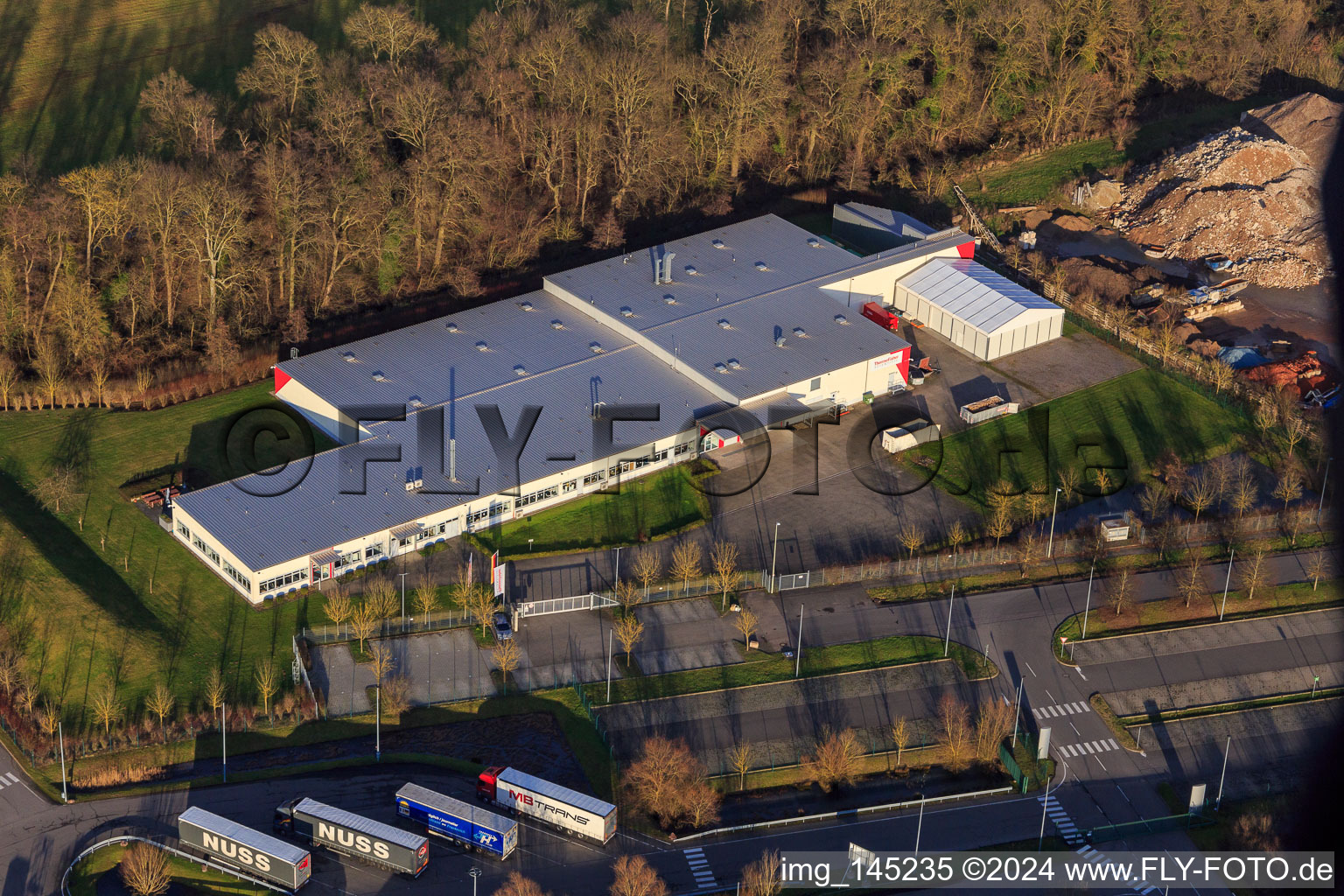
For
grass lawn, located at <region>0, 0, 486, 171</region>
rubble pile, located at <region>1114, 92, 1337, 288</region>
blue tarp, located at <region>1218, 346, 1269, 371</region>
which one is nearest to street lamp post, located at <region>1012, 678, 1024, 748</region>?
blue tarp, located at <region>1218, 346, 1269, 371</region>

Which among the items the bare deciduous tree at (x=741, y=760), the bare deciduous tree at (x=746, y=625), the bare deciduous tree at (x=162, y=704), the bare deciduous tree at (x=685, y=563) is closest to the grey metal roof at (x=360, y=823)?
the bare deciduous tree at (x=162, y=704)

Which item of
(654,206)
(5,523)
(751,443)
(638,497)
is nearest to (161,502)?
(5,523)

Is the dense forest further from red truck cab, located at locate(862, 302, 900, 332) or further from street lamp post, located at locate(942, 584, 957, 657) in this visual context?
street lamp post, located at locate(942, 584, 957, 657)

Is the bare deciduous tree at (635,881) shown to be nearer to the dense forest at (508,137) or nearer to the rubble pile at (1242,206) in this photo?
the dense forest at (508,137)

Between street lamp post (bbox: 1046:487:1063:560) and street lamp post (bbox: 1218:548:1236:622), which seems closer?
street lamp post (bbox: 1218:548:1236:622)

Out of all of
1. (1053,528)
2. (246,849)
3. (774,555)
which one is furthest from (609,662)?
(1053,528)

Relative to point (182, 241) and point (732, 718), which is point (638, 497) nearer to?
point (732, 718)

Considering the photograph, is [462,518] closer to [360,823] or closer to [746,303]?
[360,823]
